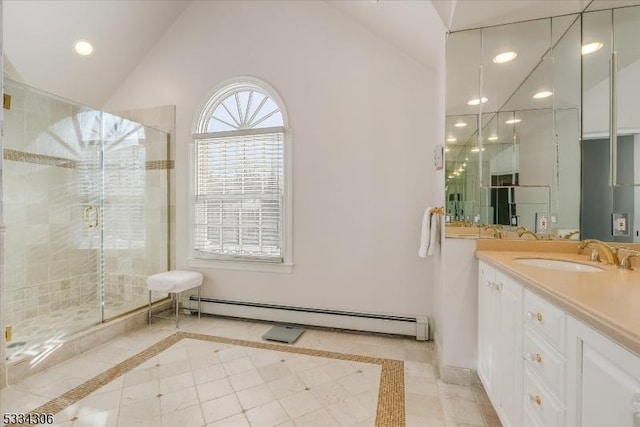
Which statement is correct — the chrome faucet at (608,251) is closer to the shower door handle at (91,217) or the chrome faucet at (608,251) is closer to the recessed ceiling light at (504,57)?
the recessed ceiling light at (504,57)

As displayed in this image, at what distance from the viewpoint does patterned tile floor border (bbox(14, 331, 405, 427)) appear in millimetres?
1710

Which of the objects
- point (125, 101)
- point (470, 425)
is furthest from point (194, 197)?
point (470, 425)

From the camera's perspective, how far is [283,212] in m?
3.04

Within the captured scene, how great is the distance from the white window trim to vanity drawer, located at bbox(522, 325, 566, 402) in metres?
2.11

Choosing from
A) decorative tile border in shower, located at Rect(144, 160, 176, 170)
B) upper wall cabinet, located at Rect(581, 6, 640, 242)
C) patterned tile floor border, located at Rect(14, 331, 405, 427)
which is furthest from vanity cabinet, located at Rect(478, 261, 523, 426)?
decorative tile border in shower, located at Rect(144, 160, 176, 170)

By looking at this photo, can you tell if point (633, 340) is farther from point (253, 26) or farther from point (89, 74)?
point (89, 74)

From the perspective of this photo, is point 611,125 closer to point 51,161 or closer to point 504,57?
point 504,57

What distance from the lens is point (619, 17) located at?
1542 mm

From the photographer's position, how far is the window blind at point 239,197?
3.08 meters

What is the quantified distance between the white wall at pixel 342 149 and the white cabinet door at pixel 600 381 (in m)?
1.83

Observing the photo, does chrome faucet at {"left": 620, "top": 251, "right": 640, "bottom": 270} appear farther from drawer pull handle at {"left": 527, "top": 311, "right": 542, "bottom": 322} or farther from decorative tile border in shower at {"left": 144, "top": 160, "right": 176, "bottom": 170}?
decorative tile border in shower at {"left": 144, "top": 160, "right": 176, "bottom": 170}

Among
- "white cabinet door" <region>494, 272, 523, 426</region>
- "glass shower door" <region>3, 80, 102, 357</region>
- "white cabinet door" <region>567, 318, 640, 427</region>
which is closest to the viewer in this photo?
"white cabinet door" <region>567, 318, 640, 427</region>

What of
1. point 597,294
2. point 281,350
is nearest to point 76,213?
point 281,350

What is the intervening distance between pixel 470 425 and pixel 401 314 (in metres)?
1.15
